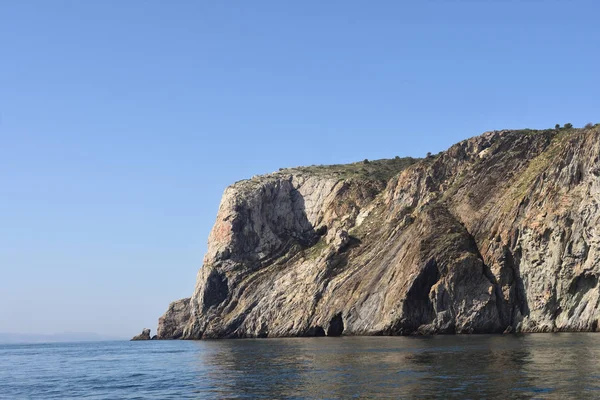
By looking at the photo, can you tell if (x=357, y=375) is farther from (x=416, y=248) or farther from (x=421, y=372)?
(x=416, y=248)

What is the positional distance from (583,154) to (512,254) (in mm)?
18677

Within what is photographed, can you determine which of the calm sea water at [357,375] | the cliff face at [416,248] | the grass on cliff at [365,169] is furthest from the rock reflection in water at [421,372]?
the grass on cliff at [365,169]

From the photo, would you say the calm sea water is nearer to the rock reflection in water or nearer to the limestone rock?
the rock reflection in water

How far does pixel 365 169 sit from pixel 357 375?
13204 centimetres

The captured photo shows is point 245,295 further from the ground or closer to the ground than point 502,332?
further from the ground

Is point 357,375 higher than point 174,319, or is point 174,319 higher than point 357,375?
point 174,319

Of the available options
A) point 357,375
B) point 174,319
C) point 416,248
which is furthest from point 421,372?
point 174,319

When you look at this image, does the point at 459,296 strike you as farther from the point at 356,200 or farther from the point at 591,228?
the point at 356,200

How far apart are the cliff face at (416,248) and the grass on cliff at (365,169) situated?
751 millimetres

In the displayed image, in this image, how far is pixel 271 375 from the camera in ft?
183

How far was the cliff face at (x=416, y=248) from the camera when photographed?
101812mm

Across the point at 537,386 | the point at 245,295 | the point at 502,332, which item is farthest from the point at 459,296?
the point at 537,386

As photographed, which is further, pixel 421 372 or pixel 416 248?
pixel 416 248

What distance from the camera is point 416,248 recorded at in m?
116
